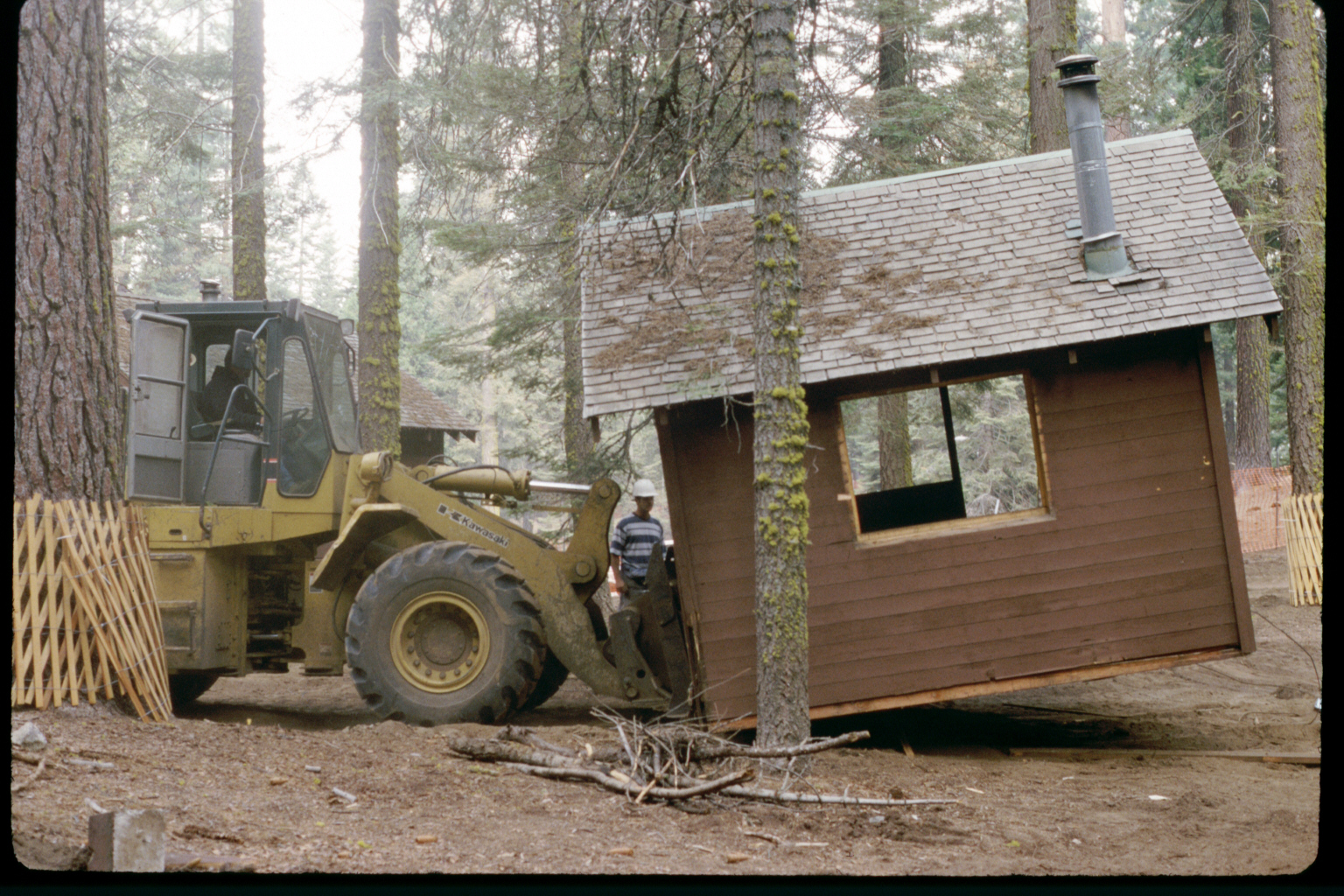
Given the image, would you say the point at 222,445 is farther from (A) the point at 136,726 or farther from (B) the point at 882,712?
(B) the point at 882,712

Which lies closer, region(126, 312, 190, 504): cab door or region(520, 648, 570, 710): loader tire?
region(126, 312, 190, 504): cab door

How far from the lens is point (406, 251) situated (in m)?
35.5

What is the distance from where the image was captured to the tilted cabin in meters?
7.52

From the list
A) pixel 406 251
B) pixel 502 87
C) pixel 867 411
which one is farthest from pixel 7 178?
pixel 406 251

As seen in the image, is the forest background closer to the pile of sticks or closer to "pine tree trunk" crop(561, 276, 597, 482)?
"pine tree trunk" crop(561, 276, 597, 482)

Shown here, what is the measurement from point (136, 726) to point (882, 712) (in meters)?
6.43

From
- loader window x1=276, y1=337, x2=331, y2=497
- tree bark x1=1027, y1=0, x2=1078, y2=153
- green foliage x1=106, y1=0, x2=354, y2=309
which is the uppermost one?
green foliage x1=106, y1=0, x2=354, y2=309

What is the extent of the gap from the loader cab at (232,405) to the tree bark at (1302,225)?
38.5 feet

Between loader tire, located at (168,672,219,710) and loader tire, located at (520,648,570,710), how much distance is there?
9.00 feet

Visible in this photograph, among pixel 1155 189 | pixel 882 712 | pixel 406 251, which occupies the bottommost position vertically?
pixel 882 712

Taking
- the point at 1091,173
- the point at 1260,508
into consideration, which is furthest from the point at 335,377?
the point at 1260,508

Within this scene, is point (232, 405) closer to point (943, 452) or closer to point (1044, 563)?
point (1044, 563)

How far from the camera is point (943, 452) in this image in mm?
29578

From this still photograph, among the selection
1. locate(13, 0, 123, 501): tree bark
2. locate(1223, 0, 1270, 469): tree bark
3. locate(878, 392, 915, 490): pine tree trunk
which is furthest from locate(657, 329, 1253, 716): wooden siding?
locate(1223, 0, 1270, 469): tree bark
